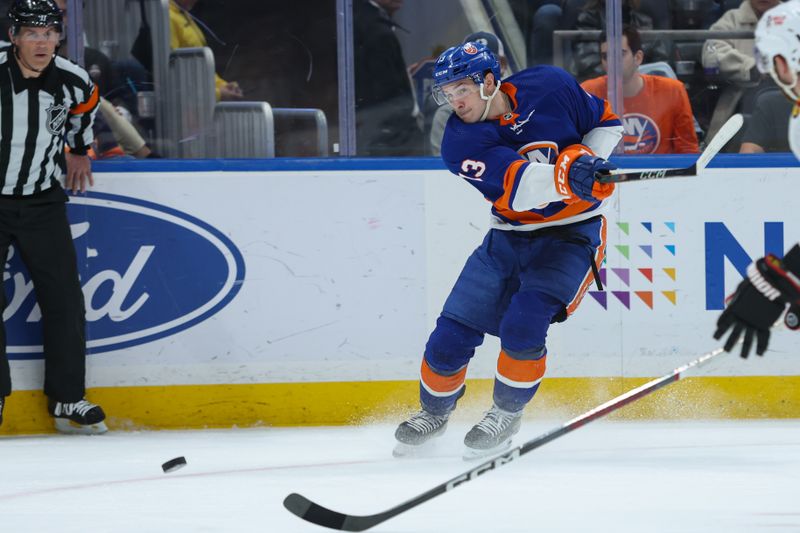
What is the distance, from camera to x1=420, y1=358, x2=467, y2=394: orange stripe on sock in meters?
3.69

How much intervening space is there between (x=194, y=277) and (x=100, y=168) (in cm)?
46

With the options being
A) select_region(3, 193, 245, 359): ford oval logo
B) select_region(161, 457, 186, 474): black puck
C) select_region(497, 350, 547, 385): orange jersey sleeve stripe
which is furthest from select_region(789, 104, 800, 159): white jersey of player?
select_region(3, 193, 245, 359): ford oval logo

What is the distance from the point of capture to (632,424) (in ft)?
14.1

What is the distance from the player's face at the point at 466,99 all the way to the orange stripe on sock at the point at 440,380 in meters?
0.70

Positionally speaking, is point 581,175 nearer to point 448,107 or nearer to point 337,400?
point 448,107

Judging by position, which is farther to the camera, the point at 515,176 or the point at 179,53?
the point at 179,53

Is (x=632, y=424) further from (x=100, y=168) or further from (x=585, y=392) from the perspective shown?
(x=100, y=168)

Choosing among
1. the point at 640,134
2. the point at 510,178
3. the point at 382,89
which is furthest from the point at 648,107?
the point at 510,178

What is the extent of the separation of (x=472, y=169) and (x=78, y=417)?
62.8 inches

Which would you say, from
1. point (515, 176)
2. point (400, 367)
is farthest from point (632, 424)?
point (515, 176)

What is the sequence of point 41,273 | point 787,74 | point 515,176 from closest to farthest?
point 787,74 < point 515,176 < point 41,273

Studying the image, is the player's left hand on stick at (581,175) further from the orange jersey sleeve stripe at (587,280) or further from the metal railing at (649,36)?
the metal railing at (649,36)

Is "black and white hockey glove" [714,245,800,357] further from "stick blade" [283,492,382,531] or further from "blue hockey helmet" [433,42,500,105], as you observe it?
"blue hockey helmet" [433,42,500,105]

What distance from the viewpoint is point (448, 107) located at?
14.4 feet
